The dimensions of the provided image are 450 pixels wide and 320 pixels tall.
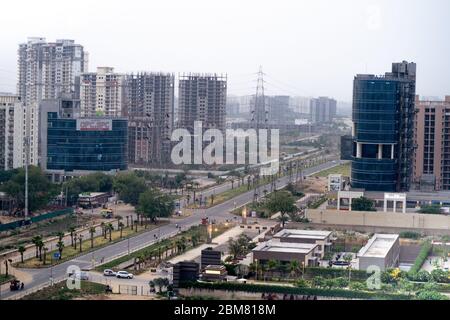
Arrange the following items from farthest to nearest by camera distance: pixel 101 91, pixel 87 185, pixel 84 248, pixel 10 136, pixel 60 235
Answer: pixel 101 91, pixel 10 136, pixel 87 185, pixel 60 235, pixel 84 248

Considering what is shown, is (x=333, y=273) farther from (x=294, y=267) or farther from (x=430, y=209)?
(x=430, y=209)

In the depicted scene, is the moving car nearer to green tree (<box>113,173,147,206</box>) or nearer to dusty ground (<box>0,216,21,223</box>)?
green tree (<box>113,173,147,206</box>)

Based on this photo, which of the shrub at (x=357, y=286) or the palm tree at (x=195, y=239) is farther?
the palm tree at (x=195, y=239)

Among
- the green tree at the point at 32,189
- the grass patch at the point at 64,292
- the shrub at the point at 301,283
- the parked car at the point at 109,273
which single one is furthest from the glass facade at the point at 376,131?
the grass patch at the point at 64,292

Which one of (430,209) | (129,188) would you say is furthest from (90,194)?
(430,209)

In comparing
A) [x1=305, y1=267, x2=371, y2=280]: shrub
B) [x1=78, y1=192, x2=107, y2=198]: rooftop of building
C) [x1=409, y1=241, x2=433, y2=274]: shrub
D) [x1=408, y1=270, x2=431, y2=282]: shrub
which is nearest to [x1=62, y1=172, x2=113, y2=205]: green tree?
[x1=78, y1=192, x2=107, y2=198]: rooftop of building

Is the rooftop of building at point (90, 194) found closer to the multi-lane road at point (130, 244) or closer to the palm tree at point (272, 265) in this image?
the multi-lane road at point (130, 244)
